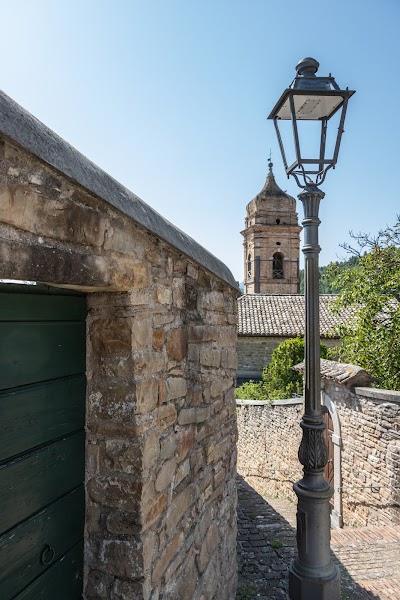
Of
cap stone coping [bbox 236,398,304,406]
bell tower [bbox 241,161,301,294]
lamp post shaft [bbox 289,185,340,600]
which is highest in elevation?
bell tower [bbox 241,161,301,294]

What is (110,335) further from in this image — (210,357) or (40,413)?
(210,357)

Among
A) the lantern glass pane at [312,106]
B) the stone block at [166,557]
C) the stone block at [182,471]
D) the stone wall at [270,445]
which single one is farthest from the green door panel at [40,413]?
the stone wall at [270,445]

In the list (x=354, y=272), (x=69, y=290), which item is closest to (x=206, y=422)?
(x=69, y=290)

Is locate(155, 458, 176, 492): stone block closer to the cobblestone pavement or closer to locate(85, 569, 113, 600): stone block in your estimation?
locate(85, 569, 113, 600): stone block

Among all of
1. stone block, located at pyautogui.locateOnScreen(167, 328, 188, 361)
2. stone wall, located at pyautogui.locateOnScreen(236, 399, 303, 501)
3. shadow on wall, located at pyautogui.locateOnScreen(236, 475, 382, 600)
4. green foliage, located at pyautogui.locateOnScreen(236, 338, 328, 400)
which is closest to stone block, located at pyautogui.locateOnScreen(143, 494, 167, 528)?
stone block, located at pyautogui.locateOnScreen(167, 328, 188, 361)

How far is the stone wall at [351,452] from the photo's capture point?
6090mm

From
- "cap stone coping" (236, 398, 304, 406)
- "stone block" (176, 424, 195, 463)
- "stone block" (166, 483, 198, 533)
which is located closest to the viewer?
"stone block" (166, 483, 198, 533)

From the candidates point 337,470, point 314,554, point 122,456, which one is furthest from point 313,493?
point 337,470

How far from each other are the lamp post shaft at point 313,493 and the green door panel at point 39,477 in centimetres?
184

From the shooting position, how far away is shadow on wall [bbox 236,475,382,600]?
11.9 feet

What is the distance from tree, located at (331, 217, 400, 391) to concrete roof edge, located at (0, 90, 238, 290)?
790cm

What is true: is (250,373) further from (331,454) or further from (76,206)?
(76,206)

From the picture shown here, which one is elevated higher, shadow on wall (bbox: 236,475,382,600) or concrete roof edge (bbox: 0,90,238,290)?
concrete roof edge (bbox: 0,90,238,290)

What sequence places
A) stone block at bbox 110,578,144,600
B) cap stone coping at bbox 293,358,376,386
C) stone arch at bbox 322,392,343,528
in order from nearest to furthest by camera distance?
1. stone block at bbox 110,578,144,600
2. cap stone coping at bbox 293,358,376,386
3. stone arch at bbox 322,392,343,528
